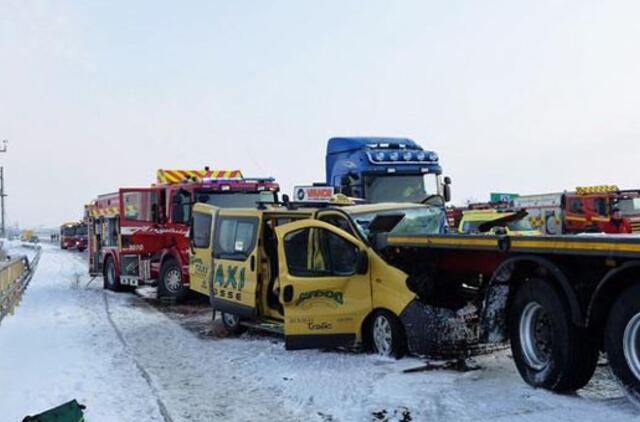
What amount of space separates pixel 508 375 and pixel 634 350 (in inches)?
82.8

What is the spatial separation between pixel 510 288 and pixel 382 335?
6.57 feet

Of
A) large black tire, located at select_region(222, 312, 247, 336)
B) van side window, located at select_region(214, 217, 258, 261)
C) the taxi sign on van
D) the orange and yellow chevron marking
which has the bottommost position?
large black tire, located at select_region(222, 312, 247, 336)

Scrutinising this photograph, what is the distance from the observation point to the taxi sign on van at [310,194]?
11906mm

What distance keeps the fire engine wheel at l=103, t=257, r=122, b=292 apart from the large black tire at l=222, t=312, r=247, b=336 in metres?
8.25

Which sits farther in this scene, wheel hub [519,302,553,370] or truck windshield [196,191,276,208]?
truck windshield [196,191,276,208]

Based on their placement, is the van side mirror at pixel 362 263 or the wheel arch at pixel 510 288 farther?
the van side mirror at pixel 362 263

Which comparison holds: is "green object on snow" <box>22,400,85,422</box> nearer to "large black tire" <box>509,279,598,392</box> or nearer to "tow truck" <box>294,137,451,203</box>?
"large black tire" <box>509,279,598,392</box>

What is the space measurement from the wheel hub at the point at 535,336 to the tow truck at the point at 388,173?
366 inches

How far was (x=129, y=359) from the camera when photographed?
30.8 feet

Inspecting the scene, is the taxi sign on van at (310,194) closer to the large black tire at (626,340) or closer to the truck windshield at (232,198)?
the truck windshield at (232,198)

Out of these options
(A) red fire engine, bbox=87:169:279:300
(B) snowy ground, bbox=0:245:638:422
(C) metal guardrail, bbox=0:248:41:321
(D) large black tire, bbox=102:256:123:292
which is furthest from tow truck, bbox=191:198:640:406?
(D) large black tire, bbox=102:256:123:292

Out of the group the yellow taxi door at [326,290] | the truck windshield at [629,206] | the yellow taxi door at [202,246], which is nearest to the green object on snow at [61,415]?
the yellow taxi door at [326,290]

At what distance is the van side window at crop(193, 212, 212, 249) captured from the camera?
40.3 ft

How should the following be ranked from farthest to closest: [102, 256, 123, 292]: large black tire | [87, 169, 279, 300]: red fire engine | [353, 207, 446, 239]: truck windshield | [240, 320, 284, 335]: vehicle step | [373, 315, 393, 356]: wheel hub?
[102, 256, 123, 292]: large black tire, [87, 169, 279, 300]: red fire engine, [240, 320, 284, 335]: vehicle step, [353, 207, 446, 239]: truck windshield, [373, 315, 393, 356]: wheel hub
